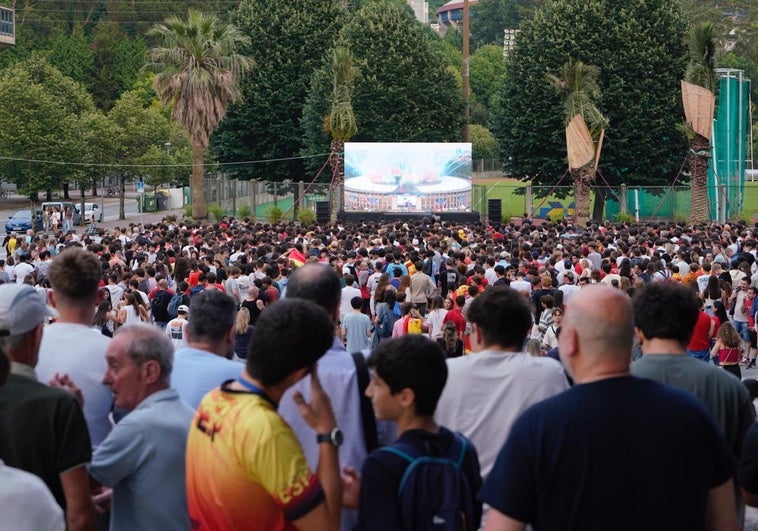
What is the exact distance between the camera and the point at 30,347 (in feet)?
16.2

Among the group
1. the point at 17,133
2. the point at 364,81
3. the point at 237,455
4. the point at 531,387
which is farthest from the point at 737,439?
the point at 17,133

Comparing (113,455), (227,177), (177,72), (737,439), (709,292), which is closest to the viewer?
(113,455)

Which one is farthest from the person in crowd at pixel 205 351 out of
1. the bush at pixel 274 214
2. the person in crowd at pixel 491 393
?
the bush at pixel 274 214

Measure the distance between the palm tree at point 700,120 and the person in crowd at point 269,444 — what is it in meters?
40.4

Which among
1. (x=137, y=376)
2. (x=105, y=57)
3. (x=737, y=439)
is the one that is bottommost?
(x=737, y=439)

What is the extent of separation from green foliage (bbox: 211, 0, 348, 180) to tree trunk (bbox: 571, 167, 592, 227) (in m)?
16.1

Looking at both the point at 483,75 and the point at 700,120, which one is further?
the point at 483,75

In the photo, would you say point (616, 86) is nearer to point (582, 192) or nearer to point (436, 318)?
point (582, 192)

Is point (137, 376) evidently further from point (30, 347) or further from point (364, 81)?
point (364, 81)

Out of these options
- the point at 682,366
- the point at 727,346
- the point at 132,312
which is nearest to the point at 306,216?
the point at 132,312

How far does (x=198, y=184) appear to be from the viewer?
49719 mm

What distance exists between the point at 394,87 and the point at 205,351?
48.7m

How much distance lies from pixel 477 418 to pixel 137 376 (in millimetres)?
1444

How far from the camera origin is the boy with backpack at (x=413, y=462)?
161 inches
